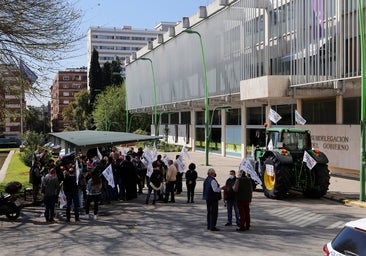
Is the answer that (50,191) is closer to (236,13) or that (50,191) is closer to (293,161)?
(293,161)

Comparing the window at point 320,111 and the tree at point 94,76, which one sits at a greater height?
the tree at point 94,76

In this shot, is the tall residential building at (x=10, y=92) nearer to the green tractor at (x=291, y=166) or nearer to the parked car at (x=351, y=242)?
the green tractor at (x=291, y=166)

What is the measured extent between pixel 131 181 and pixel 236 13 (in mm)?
22387

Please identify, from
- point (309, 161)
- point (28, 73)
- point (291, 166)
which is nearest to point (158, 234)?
point (309, 161)

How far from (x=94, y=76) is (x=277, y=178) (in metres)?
85.6

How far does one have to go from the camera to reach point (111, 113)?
7794 centimetres

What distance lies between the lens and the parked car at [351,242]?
17.4 feet

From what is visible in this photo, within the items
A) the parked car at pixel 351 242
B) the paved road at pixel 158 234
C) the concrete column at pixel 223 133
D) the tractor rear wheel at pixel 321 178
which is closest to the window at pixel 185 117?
the concrete column at pixel 223 133

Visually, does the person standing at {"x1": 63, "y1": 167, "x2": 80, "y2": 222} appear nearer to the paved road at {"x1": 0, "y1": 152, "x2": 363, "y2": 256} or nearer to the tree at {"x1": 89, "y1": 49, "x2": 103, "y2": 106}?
the paved road at {"x1": 0, "y1": 152, "x2": 363, "y2": 256}

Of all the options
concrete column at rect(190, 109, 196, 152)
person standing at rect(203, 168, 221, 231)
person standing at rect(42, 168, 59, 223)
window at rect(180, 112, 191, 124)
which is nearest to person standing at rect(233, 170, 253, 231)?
person standing at rect(203, 168, 221, 231)

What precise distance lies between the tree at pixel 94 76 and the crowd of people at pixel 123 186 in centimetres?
7951

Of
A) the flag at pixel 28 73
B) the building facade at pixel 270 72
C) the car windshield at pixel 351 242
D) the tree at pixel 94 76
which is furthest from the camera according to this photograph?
the tree at pixel 94 76

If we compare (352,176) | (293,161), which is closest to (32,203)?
(293,161)

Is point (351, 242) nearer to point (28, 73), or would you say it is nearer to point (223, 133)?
point (28, 73)
